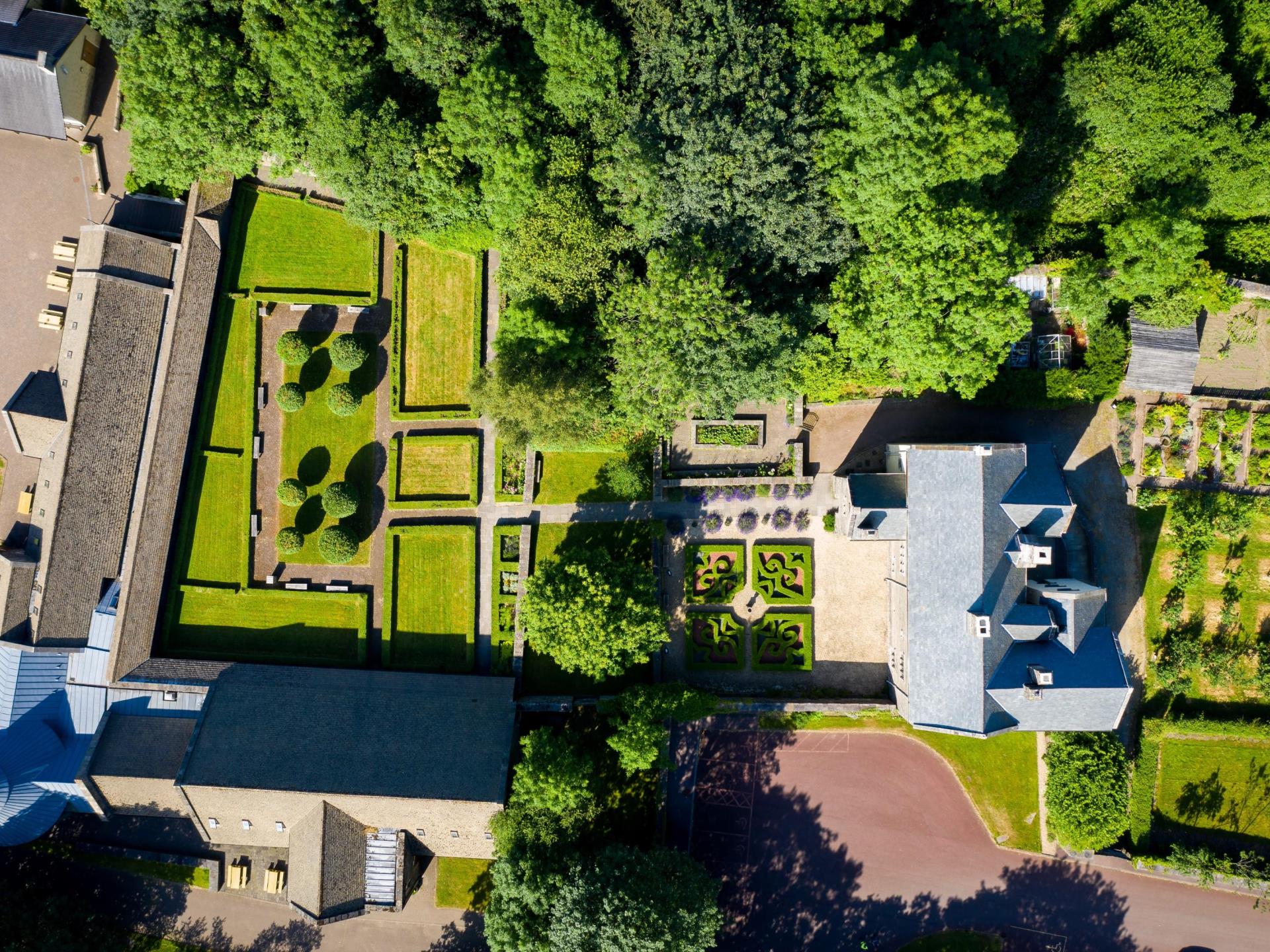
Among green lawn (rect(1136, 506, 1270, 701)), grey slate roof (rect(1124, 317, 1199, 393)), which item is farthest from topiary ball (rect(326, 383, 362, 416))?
green lawn (rect(1136, 506, 1270, 701))

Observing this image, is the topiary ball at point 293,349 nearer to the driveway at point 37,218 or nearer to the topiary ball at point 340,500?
the topiary ball at point 340,500

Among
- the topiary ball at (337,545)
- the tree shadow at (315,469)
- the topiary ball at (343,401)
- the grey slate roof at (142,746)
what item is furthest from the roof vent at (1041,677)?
the grey slate roof at (142,746)

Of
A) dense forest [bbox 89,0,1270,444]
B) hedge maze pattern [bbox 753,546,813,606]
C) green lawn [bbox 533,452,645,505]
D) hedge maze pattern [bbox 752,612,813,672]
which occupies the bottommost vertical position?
hedge maze pattern [bbox 752,612,813,672]

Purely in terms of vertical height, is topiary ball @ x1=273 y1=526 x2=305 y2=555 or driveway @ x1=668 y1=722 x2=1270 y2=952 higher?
topiary ball @ x1=273 y1=526 x2=305 y2=555

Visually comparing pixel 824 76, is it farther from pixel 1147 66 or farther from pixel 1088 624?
pixel 1088 624

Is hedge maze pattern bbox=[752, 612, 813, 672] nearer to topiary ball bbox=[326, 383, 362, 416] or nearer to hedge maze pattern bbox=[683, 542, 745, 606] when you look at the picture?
hedge maze pattern bbox=[683, 542, 745, 606]

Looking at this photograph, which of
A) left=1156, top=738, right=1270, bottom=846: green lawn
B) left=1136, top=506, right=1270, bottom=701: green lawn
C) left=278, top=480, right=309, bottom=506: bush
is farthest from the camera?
left=278, top=480, right=309, bottom=506: bush

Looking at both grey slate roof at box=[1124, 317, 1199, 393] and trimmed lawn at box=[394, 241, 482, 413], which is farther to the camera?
trimmed lawn at box=[394, 241, 482, 413]
